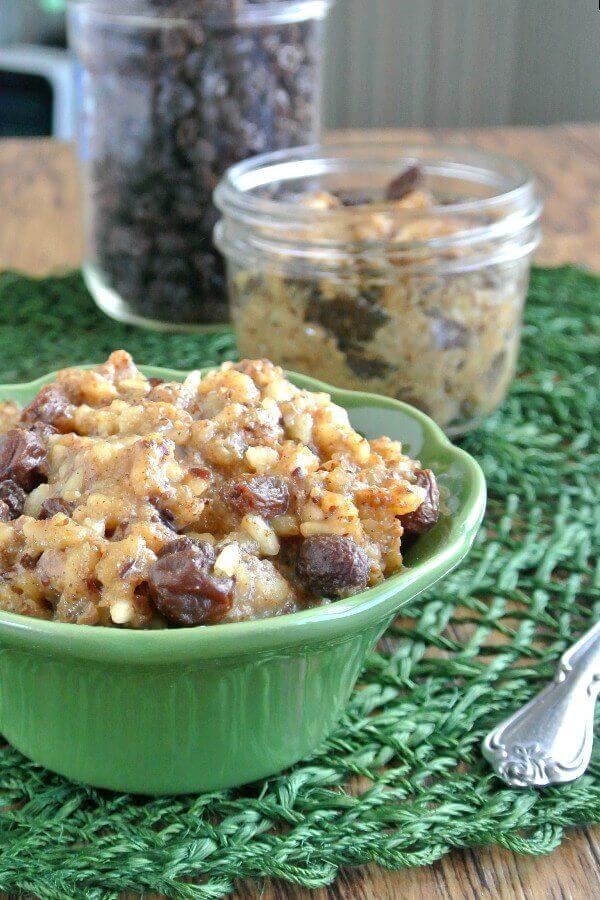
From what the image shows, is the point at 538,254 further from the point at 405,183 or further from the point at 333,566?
the point at 333,566

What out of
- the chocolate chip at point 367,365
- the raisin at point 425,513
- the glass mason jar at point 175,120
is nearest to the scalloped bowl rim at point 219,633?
the raisin at point 425,513

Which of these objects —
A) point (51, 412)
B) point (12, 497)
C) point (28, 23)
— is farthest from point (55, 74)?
point (12, 497)

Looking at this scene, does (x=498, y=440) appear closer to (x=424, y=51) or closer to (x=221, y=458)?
(x=221, y=458)

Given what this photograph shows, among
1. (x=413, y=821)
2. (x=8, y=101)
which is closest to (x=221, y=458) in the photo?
(x=413, y=821)

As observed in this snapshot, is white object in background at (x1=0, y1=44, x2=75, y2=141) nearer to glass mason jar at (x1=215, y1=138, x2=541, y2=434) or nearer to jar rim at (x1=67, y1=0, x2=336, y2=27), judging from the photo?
jar rim at (x1=67, y1=0, x2=336, y2=27)

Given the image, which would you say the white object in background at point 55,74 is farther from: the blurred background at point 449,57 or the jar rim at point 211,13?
the jar rim at point 211,13

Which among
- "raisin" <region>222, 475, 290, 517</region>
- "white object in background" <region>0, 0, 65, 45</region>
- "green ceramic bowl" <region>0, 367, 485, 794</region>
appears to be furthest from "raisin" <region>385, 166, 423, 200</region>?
"white object in background" <region>0, 0, 65, 45</region>

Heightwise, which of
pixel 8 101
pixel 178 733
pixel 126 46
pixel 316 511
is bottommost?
pixel 8 101
